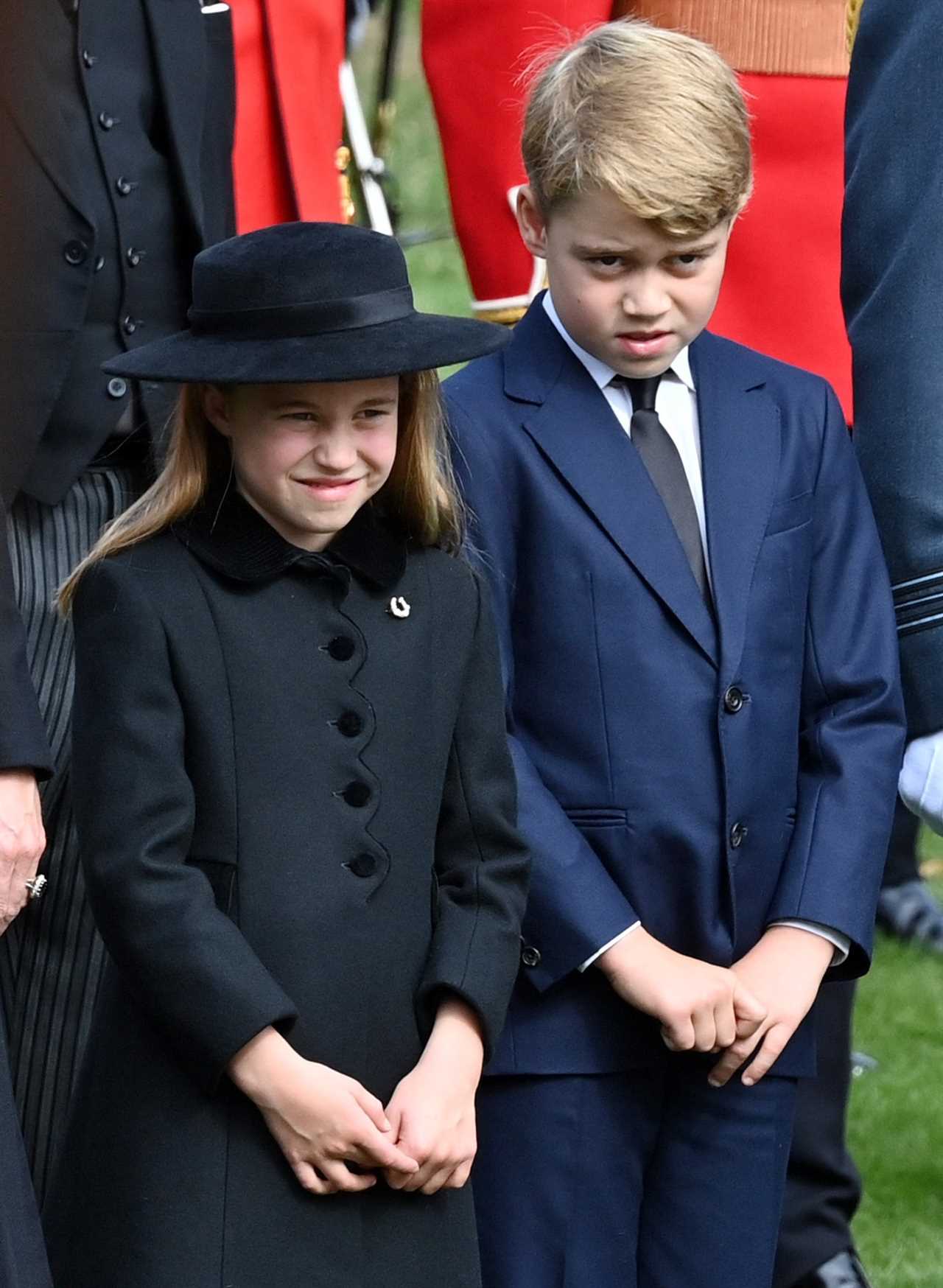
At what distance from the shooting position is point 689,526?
10.4 ft

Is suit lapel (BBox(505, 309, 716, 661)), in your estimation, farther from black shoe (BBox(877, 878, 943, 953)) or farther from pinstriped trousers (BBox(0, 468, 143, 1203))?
black shoe (BBox(877, 878, 943, 953))

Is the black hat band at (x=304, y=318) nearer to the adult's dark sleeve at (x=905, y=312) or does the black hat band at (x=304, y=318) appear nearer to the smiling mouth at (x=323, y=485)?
the smiling mouth at (x=323, y=485)

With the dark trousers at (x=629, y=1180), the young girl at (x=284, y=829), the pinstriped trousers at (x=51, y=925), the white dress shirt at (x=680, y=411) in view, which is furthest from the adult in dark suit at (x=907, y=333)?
the pinstriped trousers at (x=51, y=925)

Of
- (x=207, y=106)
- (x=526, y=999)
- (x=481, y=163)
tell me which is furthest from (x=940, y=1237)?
(x=207, y=106)

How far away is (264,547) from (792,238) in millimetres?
1421

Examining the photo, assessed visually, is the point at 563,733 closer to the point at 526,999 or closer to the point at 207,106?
the point at 526,999

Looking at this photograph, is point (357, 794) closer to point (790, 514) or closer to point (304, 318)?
point (304, 318)

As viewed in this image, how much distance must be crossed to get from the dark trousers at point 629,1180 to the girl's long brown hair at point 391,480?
0.72m

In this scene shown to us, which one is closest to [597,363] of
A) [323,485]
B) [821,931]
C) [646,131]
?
[646,131]

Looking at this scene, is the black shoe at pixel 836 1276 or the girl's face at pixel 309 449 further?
the black shoe at pixel 836 1276

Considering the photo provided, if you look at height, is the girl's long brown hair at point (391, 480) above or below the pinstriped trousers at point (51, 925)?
Answer: above

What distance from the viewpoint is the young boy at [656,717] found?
10.0 ft

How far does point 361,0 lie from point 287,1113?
8.94ft

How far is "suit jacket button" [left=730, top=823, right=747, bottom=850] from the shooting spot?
3.09 meters
